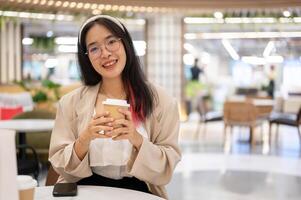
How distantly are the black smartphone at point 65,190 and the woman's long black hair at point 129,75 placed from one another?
41 cm

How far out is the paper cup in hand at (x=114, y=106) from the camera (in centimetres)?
148

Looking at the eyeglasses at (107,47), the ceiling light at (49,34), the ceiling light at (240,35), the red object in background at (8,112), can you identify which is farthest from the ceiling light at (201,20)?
the eyeglasses at (107,47)

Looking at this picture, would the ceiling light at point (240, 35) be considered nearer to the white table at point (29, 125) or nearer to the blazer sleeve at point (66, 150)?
the white table at point (29, 125)

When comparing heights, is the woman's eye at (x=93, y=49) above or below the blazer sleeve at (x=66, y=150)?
above

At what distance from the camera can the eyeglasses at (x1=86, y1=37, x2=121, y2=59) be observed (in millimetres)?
1817

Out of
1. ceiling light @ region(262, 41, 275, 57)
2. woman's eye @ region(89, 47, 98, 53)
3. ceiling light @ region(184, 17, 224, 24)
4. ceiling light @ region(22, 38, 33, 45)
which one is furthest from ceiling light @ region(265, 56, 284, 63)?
woman's eye @ region(89, 47, 98, 53)

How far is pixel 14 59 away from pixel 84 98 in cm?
1073

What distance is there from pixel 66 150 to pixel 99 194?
25 cm

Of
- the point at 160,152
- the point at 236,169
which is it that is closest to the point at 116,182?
the point at 160,152

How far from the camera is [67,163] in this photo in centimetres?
177

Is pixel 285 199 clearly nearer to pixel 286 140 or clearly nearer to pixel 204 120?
pixel 204 120

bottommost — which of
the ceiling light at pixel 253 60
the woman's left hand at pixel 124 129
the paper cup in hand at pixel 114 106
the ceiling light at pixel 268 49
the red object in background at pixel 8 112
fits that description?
the red object in background at pixel 8 112

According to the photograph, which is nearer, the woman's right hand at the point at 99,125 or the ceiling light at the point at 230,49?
the woman's right hand at the point at 99,125

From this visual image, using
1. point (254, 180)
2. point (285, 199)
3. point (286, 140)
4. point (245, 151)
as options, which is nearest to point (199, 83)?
point (286, 140)
